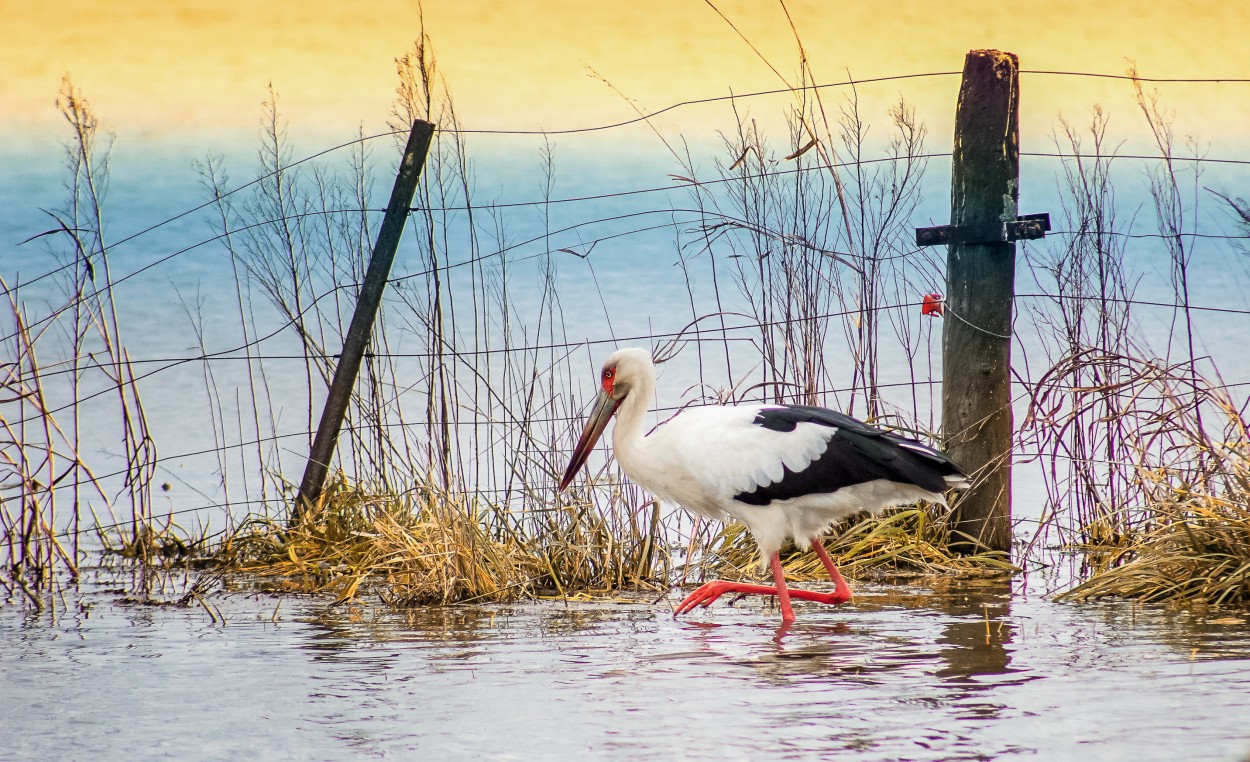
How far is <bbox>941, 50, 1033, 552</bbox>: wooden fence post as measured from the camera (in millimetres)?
6898

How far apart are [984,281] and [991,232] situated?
0.25 metres

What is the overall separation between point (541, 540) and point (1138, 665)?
307 centimetres

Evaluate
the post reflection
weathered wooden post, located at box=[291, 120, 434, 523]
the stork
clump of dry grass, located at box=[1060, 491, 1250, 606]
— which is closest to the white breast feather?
the stork

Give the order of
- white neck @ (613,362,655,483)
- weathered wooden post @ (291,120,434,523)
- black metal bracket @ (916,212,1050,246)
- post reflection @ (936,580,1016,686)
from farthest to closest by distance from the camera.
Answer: weathered wooden post @ (291,120,434,523), black metal bracket @ (916,212,1050,246), white neck @ (613,362,655,483), post reflection @ (936,580,1016,686)

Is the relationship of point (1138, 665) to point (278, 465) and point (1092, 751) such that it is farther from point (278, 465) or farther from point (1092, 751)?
point (278, 465)

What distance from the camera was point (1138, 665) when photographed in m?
4.54

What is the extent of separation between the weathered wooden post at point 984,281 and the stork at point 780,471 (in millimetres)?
922

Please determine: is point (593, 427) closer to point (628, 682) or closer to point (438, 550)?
point (438, 550)

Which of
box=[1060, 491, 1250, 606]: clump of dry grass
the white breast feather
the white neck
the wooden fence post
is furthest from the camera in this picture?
the wooden fence post

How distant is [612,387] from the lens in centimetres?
686

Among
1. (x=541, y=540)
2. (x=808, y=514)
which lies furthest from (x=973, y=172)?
(x=541, y=540)

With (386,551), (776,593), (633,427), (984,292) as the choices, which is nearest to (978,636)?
(776,593)

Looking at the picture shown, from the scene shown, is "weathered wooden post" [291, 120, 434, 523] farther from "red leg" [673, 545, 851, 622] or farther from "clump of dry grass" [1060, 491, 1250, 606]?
"clump of dry grass" [1060, 491, 1250, 606]

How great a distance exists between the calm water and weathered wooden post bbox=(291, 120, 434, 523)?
1260 mm
